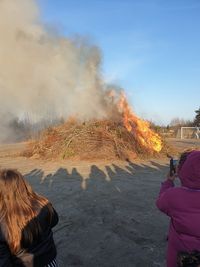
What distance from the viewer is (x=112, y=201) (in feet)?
27.6

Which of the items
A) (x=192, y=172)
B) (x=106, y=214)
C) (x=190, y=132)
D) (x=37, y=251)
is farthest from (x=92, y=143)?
(x=190, y=132)

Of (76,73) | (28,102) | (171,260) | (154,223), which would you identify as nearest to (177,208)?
(171,260)

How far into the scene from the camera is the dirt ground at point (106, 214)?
5625 millimetres

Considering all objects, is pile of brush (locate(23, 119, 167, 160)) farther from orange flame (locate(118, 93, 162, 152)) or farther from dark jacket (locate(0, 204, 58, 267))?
dark jacket (locate(0, 204, 58, 267))

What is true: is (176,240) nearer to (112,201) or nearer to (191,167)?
(191,167)

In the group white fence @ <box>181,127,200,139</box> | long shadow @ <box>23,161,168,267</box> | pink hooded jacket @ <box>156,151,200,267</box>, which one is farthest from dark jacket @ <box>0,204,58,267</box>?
white fence @ <box>181,127,200,139</box>

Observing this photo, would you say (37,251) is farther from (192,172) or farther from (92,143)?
(92,143)

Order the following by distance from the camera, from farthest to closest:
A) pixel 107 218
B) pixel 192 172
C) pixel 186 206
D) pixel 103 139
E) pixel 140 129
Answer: pixel 140 129 → pixel 103 139 → pixel 107 218 → pixel 186 206 → pixel 192 172

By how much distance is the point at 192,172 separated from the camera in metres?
3.18

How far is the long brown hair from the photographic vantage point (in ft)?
8.58

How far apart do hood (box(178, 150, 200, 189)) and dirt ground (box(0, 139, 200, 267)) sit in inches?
93.0

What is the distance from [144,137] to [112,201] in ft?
26.9

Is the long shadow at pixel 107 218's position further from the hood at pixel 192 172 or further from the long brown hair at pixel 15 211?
the long brown hair at pixel 15 211

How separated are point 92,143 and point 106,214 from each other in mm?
8304
